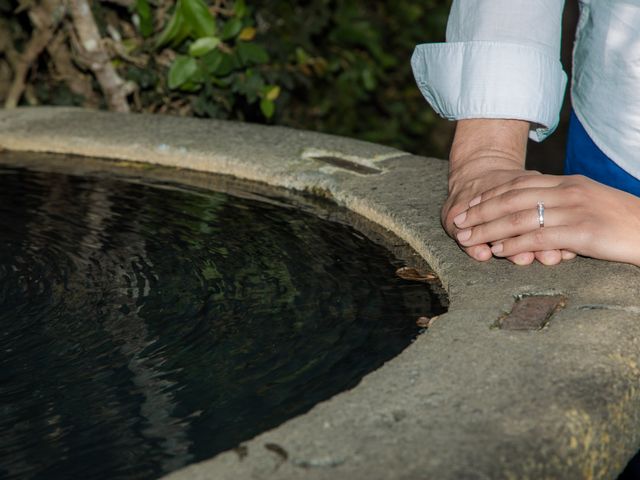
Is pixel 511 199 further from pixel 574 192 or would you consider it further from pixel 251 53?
pixel 251 53

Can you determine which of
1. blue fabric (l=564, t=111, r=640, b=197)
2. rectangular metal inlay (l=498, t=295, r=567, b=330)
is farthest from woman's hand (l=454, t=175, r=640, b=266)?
blue fabric (l=564, t=111, r=640, b=197)

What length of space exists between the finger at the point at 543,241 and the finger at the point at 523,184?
7 centimetres

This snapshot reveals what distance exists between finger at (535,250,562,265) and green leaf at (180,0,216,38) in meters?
1.83

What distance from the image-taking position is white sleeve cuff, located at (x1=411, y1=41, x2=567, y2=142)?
Answer: 1.83 meters

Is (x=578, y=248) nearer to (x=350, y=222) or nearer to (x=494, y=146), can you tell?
(x=494, y=146)

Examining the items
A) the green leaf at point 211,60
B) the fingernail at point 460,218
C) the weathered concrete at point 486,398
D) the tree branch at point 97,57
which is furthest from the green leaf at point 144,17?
the fingernail at point 460,218

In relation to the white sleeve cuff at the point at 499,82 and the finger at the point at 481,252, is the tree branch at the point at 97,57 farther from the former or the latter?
the finger at the point at 481,252

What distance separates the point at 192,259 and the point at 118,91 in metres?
1.75

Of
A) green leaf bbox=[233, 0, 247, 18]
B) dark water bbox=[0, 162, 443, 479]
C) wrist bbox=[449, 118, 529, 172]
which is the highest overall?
green leaf bbox=[233, 0, 247, 18]

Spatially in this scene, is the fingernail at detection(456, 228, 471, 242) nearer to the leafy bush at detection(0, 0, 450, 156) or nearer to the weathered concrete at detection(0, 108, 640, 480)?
the weathered concrete at detection(0, 108, 640, 480)

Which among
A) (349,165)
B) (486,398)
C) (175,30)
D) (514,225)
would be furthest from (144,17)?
(486,398)

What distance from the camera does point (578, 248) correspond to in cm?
166

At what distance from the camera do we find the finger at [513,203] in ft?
5.37

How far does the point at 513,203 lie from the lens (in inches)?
65.4
